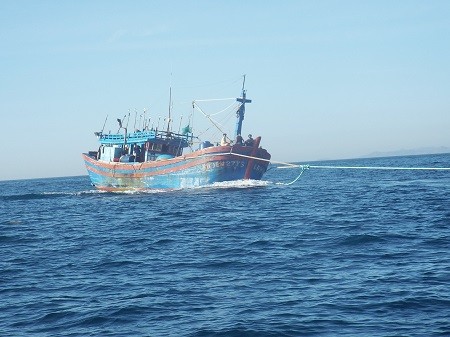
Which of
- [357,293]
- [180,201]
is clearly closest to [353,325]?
[357,293]

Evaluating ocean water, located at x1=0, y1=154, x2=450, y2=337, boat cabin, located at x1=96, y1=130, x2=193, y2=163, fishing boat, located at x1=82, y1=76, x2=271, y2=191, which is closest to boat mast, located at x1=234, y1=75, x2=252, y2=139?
fishing boat, located at x1=82, y1=76, x2=271, y2=191

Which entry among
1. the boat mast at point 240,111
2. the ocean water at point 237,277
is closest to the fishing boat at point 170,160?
the boat mast at point 240,111

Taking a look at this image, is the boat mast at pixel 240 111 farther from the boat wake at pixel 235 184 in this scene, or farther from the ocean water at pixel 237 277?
the ocean water at pixel 237 277

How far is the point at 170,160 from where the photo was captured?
47.5m

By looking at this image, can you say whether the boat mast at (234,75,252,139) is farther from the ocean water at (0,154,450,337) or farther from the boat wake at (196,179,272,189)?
the ocean water at (0,154,450,337)

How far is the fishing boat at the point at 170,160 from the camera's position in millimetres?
45031

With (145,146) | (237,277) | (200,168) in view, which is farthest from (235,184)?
(237,277)

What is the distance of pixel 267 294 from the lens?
468 inches

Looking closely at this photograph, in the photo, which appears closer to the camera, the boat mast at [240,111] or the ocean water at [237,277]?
the ocean water at [237,277]

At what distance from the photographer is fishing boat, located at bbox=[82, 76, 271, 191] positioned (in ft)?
148

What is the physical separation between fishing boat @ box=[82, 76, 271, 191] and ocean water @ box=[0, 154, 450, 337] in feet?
60.7

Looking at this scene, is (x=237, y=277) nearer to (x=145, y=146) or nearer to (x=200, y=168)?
(x=200, y=168)

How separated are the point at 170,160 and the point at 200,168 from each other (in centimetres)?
356

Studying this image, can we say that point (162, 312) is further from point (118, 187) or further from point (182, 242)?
point (118, 187)
